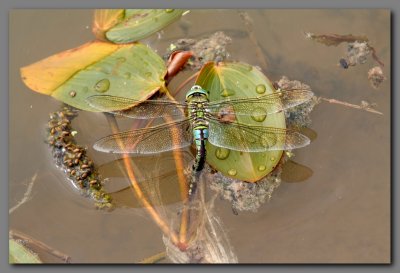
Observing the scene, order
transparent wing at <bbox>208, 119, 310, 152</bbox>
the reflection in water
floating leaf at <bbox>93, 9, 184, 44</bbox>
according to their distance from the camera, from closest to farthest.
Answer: transparent wing at <bbox>208, 119, 310, 152</bbox> < the reflection in water < floating leaf at <bbox>93, 9, 184, 44</bbox>

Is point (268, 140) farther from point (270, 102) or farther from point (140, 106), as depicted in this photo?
point (140, 106)

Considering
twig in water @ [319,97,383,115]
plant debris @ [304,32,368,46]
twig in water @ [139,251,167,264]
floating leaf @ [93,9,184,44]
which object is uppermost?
floating leaf @ [93,9,184,44]

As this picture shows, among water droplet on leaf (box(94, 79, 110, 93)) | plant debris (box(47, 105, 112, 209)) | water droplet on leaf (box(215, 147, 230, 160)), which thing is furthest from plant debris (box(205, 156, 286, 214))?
water droplet on leaf (box(94, 79, 110, 93))

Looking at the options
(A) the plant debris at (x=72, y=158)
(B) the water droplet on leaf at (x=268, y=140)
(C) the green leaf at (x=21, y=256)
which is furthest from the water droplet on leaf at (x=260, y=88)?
(C) the green leaf at (x=21, y=256)

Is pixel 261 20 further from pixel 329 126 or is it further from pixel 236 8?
pixel 329 126

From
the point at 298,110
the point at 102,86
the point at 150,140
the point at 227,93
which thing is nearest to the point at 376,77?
the point at 298,110

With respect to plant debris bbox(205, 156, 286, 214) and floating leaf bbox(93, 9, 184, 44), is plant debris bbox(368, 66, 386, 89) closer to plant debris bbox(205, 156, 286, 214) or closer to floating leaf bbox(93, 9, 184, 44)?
plant debris bbox(205, 156, 286, 214)
